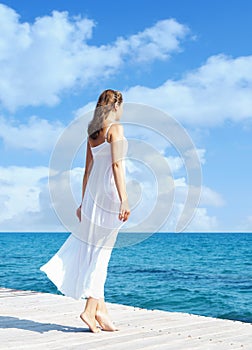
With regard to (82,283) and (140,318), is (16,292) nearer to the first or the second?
(140,318)

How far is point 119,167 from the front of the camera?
4.65 metres

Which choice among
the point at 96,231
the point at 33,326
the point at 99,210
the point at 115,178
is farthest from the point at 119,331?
the point at 115,178

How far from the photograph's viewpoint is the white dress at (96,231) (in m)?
4.74

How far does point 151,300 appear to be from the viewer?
15.5 meters

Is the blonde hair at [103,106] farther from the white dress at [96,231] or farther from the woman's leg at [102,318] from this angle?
the woman's leg at [102,318]

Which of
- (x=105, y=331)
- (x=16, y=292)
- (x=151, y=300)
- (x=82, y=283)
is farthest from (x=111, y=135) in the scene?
(x=151, y=300)

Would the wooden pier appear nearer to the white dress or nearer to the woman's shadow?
the woman's shadow

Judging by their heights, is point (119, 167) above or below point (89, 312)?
above

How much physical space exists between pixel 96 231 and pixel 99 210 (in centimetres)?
18

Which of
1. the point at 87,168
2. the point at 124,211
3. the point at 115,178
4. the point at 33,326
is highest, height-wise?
the point at 87,168

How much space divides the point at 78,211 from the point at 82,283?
65 cm

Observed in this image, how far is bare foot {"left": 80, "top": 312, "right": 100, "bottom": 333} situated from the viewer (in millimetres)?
4836

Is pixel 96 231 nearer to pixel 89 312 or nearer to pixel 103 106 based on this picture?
pixel 89 312

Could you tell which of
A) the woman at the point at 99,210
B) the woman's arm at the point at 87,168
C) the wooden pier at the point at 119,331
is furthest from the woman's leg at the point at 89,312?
the woman's arm at the point at 87,168
